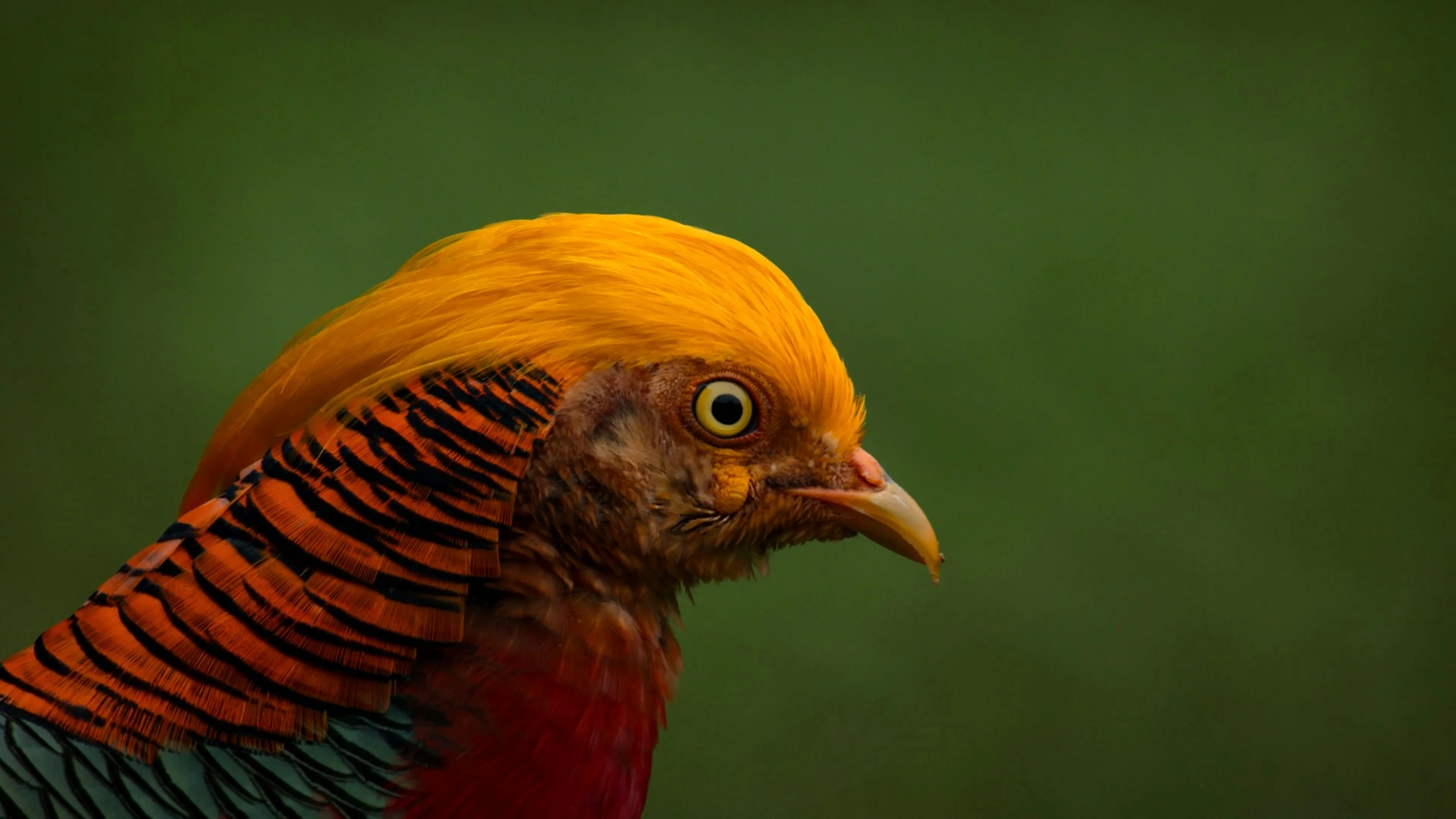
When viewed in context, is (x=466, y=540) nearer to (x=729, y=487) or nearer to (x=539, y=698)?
(x=539, y=698)

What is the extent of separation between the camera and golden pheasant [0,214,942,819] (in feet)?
3.58

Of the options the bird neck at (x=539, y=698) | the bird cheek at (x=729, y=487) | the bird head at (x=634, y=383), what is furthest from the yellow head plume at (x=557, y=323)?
the bird neck at (x=539, y=698)

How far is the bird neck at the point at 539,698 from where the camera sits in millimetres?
1173

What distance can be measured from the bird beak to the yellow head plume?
6cm

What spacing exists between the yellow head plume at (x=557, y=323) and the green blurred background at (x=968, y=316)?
1.69 m

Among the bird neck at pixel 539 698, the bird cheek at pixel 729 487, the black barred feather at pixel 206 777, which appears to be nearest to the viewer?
the black barred feather at pixel 206 777

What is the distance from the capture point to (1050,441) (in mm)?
3102

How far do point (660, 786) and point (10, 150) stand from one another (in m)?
2.64

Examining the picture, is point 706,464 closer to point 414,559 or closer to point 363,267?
point 414,559

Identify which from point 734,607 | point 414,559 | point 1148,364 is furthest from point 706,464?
point 1148,364

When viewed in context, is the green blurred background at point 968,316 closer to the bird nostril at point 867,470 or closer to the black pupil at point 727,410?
the bird nostril at point 867,470

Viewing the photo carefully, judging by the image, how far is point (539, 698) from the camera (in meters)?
1.22

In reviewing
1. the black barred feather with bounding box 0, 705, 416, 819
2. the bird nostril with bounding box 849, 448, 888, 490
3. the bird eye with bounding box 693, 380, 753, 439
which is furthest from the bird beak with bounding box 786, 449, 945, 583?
the black barred feather with bounding box 0, 705, 416, 819

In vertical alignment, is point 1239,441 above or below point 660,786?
above
